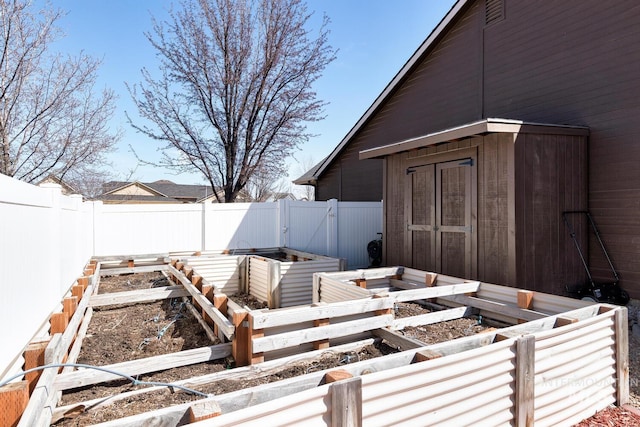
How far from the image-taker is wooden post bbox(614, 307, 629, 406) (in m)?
3.35

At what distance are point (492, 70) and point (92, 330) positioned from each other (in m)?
9.61

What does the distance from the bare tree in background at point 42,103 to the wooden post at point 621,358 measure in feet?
40.4

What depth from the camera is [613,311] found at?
341 centimetres

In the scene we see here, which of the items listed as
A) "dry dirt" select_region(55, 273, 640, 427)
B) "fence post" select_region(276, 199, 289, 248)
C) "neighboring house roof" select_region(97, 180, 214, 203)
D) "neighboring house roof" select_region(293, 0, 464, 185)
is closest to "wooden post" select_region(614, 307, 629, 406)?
"dry dirt" select_region(55, 273, 640, 427)

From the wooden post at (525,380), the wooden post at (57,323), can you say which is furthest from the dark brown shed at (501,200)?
the wooden post at (57,323)

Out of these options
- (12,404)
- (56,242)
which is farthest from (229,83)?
(12,404)

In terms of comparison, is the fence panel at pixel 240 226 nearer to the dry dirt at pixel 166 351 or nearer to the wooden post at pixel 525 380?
the dry dirt at pixel 166 351

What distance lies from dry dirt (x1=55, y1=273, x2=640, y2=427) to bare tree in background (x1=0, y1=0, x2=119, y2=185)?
233 inches

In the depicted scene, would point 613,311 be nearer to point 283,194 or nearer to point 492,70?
point 492,70

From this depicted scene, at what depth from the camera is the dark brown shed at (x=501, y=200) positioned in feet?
19.0

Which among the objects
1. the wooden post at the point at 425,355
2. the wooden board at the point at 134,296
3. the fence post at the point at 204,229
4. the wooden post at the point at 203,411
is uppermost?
the fence post at the point at 204,229

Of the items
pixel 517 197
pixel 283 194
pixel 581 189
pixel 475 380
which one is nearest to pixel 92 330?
pixel 475 380

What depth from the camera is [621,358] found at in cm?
341

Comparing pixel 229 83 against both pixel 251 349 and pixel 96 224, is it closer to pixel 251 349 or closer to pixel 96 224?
pixel 96 224
